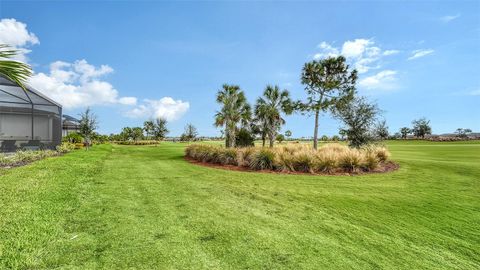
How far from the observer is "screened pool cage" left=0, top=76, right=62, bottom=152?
53.8ft

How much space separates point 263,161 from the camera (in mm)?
12727

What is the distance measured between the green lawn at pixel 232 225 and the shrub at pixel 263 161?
13.9 ft

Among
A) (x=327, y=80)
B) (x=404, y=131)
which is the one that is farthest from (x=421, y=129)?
(x=327, y=80)

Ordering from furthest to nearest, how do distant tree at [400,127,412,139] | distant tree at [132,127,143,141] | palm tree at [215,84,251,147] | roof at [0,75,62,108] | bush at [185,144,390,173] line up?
distant tree at [400,127,412,139] → distant tree at [132,127,143,141] → palm tree at [215,84,251,147] → roof at [0,75,62,108] → bush at [185,144,390,173]

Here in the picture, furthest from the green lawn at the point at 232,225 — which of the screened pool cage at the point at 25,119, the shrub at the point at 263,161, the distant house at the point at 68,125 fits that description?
the distant house at the point at 68,125

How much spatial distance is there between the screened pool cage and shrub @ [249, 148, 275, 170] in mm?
13666

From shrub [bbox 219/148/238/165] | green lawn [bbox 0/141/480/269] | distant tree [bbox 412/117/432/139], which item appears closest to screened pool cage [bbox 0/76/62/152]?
green lawn [bbox 0/141/480/269]

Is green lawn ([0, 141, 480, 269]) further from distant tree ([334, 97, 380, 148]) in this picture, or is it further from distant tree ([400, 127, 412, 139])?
distant tree ([400, 127, 412, 139])

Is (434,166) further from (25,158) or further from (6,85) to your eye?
(6,85)

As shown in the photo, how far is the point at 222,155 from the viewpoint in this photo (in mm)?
14883

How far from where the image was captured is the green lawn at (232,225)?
11.0 feet

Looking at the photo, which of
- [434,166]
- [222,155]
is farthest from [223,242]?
[434,166]

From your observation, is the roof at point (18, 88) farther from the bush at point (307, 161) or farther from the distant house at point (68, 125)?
the distant house at point (68, 125)

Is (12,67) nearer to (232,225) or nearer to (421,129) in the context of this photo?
(232,225)
